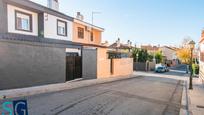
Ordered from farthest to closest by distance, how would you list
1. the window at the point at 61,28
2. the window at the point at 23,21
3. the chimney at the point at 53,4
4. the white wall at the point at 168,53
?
the white wall at the point at 168,53, the chimney at the point at 53,4, the window at the point at 61,28, the window at the point at 23,21

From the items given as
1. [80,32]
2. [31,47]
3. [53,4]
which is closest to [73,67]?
[31,47]

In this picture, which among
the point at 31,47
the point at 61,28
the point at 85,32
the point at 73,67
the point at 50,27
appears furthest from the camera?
the point at 85,32

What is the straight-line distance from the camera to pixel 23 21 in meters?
14.6

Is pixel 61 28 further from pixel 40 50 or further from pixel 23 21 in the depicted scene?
pixel 40 50

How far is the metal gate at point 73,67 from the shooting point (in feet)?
49.9

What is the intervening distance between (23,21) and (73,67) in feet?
18.4

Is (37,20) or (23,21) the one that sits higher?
(37,20)

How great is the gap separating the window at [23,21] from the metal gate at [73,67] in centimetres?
416

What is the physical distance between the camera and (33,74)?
38.8 feet

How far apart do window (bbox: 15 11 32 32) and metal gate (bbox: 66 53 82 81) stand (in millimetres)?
4161

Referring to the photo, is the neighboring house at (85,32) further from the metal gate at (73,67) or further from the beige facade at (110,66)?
the metal gate at (73,67)

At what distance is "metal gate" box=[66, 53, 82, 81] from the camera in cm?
1522

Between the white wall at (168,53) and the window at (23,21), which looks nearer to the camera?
the window at (23,21)

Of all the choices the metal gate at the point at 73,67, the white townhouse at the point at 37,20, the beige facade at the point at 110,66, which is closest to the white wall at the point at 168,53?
the beige facade at the point at 110,66
